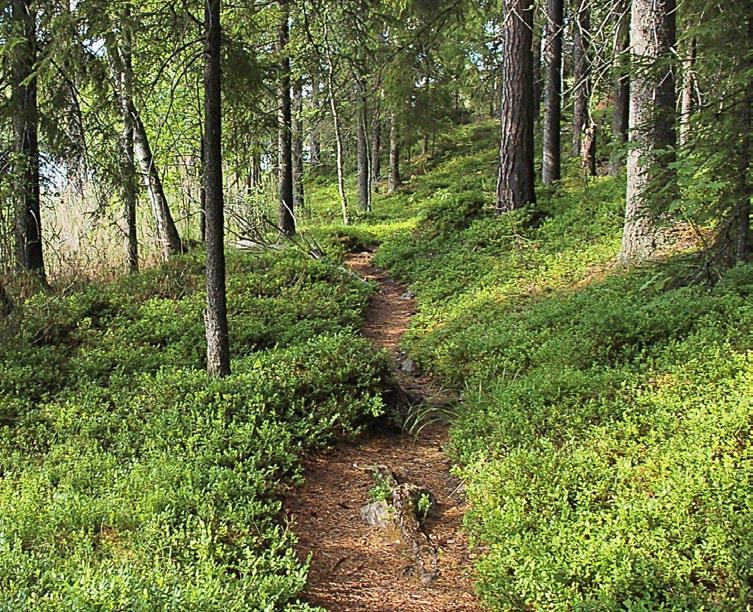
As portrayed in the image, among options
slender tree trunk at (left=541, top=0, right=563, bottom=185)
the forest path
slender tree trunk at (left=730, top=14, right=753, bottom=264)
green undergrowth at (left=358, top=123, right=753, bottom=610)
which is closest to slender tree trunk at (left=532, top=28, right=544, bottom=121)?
slender tree trunk at (left=541, top=0, right=563, bottom=185)

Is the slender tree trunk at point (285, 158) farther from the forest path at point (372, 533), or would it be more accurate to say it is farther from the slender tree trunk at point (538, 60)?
the forest path at point (372, 533)

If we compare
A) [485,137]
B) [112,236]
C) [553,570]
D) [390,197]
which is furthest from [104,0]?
[485,137]

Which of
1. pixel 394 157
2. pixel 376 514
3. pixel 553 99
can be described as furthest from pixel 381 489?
pixel 394 157

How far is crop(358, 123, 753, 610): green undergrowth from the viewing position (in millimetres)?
3227

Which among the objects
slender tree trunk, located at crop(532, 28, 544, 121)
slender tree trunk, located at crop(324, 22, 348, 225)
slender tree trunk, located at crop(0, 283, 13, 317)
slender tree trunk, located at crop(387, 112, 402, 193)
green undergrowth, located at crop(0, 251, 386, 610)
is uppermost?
slender tree trunk, located at crop(532, 28, 544, 121)

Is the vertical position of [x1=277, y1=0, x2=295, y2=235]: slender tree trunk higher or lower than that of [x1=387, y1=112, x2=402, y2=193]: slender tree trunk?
lower

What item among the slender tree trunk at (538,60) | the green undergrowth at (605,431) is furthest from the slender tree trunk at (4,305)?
the slender tree trunk at (538,60)

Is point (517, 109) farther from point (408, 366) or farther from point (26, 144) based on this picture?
point (26, 144)

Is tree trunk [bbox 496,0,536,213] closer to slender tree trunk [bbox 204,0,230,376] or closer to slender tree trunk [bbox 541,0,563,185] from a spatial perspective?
slender tree trunk [bbox 541,0,563,185]

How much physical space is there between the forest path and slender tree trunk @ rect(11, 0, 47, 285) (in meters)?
5.42

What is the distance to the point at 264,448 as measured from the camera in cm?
480

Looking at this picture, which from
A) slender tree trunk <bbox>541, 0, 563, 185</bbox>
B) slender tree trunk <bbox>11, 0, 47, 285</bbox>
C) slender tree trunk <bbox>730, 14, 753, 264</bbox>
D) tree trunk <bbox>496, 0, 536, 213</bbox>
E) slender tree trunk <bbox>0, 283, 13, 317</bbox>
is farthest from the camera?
slender tree trunk <bbox>541, 0, 563, 185</bbox>

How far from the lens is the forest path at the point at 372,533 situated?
3676mm

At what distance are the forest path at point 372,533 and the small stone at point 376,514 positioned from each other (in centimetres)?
5
